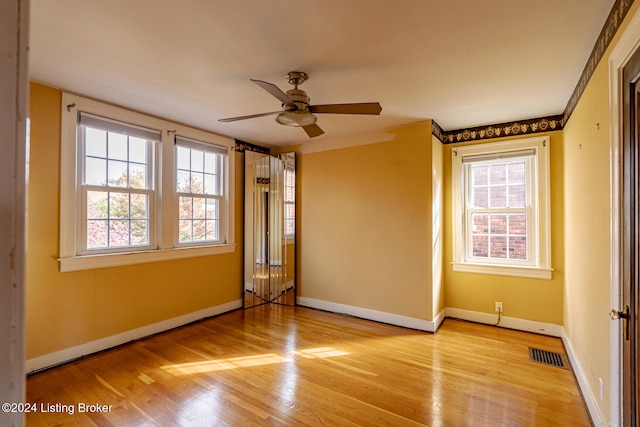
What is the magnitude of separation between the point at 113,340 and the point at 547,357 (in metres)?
4.33

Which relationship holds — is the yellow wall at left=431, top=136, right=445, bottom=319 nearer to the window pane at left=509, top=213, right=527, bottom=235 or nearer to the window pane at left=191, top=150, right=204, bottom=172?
the window pane at left=509, top=213, right=527, bottom=235

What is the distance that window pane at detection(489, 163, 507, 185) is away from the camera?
3664mm

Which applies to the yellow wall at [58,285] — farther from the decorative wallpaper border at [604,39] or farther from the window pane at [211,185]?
the decorative wallpaper border at [604,39]

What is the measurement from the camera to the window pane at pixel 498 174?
3.66 meters

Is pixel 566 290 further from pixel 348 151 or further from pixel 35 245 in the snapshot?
pixel 35 245

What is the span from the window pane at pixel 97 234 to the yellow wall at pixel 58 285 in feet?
0.84

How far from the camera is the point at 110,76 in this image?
95.6 inches

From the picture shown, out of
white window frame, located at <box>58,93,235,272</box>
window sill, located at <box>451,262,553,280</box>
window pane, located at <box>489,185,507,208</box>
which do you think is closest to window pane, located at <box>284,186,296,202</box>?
white window frame, located at <box>58,93,235,272</box>

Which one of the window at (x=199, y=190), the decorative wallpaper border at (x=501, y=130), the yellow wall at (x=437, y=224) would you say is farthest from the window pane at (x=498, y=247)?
the window at (x=199, y=190)

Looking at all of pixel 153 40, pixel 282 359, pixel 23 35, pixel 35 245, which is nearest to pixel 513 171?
pixel 282 359

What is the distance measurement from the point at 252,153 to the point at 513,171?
356 cm

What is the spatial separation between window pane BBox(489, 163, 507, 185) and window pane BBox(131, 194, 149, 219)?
4.21 meters

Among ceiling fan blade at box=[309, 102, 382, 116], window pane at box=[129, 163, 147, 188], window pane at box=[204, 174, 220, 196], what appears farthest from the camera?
window pane at box=[204, 174, 220, 196]

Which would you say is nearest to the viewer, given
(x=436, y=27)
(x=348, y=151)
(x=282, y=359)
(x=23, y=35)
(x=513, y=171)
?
(x=23, y=35)
